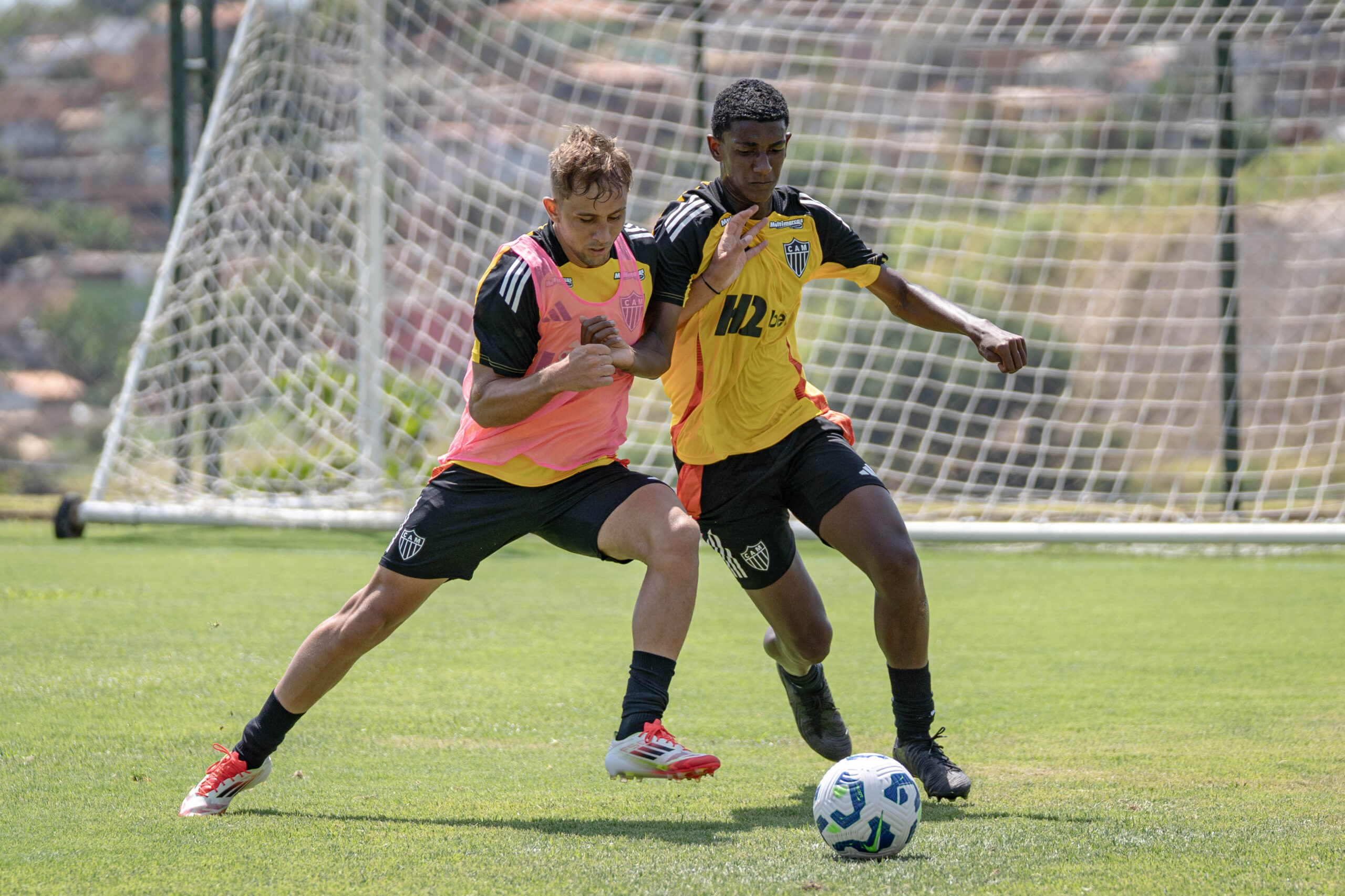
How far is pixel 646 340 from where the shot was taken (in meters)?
4.03

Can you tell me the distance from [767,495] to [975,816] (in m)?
1.23

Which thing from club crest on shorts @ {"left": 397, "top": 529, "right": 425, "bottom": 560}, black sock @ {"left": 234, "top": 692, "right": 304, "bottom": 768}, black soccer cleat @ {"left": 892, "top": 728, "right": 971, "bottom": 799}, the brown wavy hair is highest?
the brown wavy hair

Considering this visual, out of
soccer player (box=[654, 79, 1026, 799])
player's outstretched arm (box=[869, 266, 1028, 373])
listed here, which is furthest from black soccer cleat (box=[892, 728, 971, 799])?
player's outstretched arm (box=[869, 266, 1028, 373])

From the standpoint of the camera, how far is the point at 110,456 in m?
10.3

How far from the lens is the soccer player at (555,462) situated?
3.77 metres

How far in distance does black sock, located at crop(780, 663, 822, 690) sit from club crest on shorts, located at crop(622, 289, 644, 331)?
1.34 metres

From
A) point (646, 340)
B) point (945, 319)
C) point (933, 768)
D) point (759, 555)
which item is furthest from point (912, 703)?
point (646, 340)

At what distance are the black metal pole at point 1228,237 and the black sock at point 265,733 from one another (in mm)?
8250

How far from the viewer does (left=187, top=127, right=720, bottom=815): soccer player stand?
3766 millimetres

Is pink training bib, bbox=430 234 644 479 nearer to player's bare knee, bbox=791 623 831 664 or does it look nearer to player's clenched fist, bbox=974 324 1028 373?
player's bare knee, bbox=791 623 831 664

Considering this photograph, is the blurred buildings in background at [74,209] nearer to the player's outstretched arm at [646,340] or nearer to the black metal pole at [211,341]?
the black metal pole at [211,341]

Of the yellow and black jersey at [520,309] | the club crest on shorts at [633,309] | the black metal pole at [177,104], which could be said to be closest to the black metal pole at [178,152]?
the black metal pole at [177,104]

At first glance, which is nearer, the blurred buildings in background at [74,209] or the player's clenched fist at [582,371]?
the player's clenched fist at [582,371]

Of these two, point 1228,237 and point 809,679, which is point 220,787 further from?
point 1228,237
